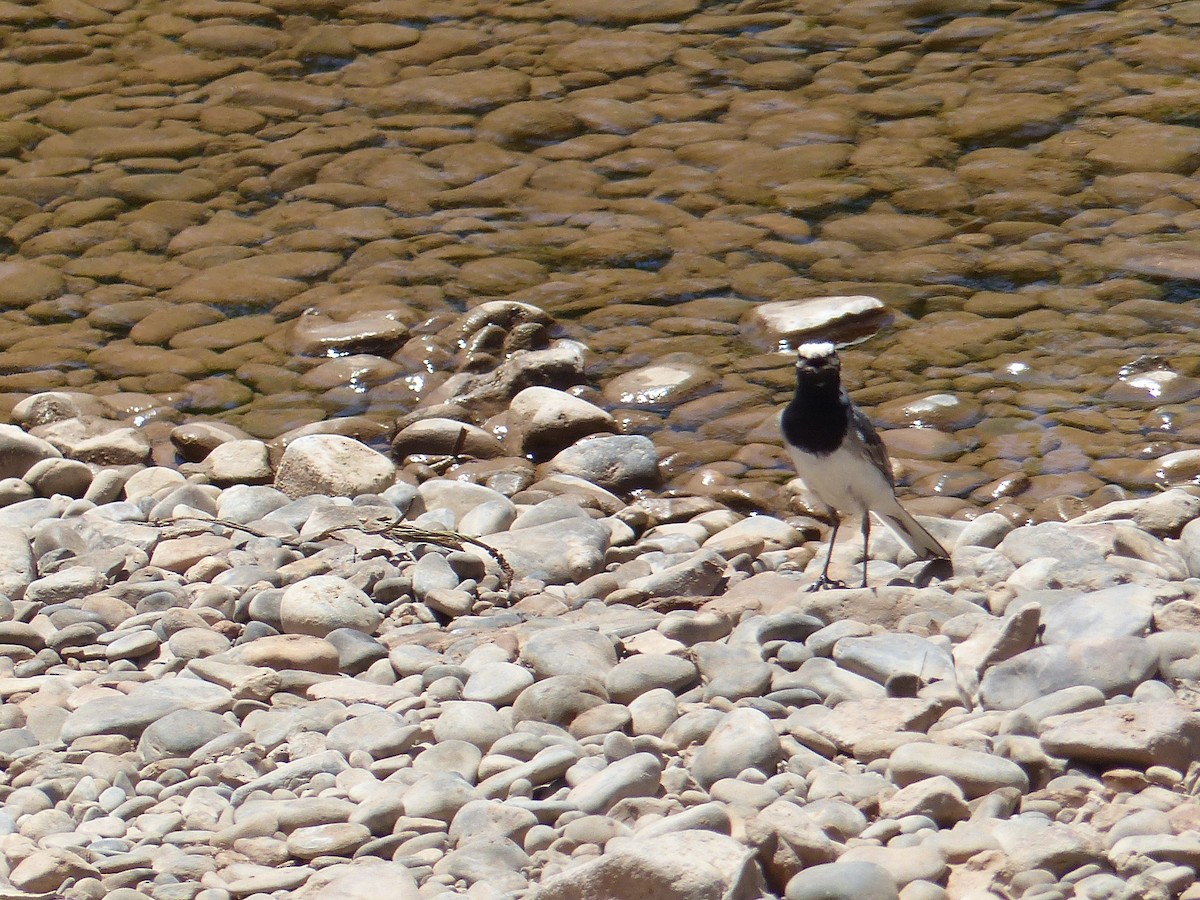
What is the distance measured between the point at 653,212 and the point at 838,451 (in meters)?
3.25

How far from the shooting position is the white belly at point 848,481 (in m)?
5.00

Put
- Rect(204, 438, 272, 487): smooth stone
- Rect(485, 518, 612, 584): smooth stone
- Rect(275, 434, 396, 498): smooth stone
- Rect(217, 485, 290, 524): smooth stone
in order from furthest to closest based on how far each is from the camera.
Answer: Rect(204, 438, 272, 487): smooth stone < Rect(275, 434, 396, 498): smooth stone < Rect(217, 485, 290, 524): smooth stone < Rect(485, 518, 612, 584): smooth stone

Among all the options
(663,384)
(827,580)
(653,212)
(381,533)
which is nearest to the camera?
(827,580)

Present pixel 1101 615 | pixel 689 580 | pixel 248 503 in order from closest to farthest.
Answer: pixel 1101 615
pixel 689 580
pixel 248 503

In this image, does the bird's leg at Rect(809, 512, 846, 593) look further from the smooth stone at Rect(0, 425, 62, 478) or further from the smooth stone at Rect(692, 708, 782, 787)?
the smooth stone at Rect(0, 425, 62, 478)

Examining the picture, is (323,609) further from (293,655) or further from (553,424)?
(553,424)

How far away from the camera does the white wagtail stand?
497 centimetres

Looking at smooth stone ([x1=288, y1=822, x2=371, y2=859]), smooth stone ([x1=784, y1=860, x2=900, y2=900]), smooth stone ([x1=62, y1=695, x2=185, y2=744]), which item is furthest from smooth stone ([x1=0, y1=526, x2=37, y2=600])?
smooth stone ([x1=784, y1=860, x2=900, y2=900])

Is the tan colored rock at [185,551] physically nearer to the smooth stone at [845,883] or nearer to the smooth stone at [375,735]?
the smooth stone at [375,735]

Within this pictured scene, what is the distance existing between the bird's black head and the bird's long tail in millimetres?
481

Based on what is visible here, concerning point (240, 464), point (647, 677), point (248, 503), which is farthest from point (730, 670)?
point (240, 464)

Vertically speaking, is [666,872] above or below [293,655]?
above

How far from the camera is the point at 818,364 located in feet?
16.1

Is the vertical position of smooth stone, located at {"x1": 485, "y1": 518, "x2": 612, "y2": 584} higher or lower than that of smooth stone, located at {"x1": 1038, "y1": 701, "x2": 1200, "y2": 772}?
lower
